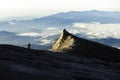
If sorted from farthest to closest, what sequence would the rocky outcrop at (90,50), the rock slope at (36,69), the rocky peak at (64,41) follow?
the rocky peak at (64,41) < the rocky outcrop at (90,50) < the rock slope at (36,69)

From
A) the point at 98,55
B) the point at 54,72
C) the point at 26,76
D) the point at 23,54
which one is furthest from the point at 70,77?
the point at 98,55

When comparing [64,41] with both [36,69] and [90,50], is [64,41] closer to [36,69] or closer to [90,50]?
[90,50]

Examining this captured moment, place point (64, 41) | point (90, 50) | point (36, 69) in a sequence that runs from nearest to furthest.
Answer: point (36, 69) < point (90, 50) < point (64, 41)

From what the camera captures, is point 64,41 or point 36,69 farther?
point 64,41

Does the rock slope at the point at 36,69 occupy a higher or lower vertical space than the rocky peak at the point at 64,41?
lower

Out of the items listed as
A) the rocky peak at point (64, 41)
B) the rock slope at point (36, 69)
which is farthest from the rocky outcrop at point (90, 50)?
the rock slope at point (36, 69)

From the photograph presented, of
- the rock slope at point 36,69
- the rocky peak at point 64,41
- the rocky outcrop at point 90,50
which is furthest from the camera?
the rocky peak at point 64,41

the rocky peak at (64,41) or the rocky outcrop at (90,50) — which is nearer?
the rocky outcrop at (90,50)

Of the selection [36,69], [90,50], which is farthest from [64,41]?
[36,69]

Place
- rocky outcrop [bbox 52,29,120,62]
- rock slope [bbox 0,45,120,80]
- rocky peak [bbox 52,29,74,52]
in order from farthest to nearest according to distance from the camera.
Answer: rocky peak [bbox 52,29,74,52], rocky outcrop [bbox 52,29,120,62], rock slope [bbox 0,45,120,80]

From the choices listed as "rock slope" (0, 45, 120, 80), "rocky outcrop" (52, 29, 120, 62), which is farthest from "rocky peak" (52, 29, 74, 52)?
"rock slope" (0, 45, 120, 80)

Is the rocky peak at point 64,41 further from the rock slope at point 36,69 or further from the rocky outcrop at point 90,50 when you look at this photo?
the rock slope at point 36,69

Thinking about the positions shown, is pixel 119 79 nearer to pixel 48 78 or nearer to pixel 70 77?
pixel 70 77

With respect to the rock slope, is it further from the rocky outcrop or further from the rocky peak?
the rocky peak
